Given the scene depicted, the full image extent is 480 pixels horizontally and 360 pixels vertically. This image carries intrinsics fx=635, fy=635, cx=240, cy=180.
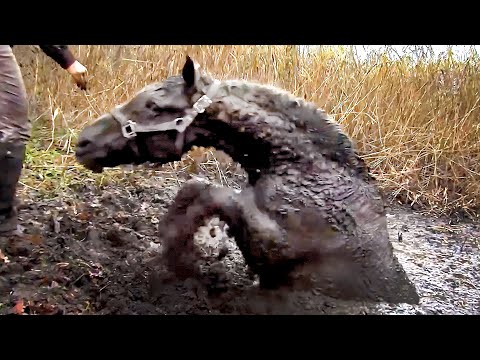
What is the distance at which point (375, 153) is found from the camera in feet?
6.46

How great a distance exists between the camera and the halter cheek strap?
5.78 feet

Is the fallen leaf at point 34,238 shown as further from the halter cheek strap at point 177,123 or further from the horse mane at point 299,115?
the horse mane at point 299,115

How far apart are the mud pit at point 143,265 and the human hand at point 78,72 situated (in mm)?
306

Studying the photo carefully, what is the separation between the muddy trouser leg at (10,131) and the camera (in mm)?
1698

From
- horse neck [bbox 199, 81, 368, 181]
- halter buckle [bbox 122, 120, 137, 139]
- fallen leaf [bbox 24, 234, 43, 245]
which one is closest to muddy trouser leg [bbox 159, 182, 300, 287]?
horse neck [bbox 199, 81, 368, 181]

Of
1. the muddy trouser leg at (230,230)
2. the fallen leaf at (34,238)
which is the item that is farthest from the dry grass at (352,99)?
the muddy trouser leg at (230,230)

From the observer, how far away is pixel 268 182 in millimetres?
1807

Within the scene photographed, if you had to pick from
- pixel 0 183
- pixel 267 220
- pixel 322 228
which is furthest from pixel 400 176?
pixel 0 183

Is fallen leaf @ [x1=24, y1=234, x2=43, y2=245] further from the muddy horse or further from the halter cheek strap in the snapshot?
the halter cheek strap

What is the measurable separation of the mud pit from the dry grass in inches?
3.4

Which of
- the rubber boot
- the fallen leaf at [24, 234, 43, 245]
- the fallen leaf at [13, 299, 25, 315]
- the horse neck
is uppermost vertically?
the horse neck
